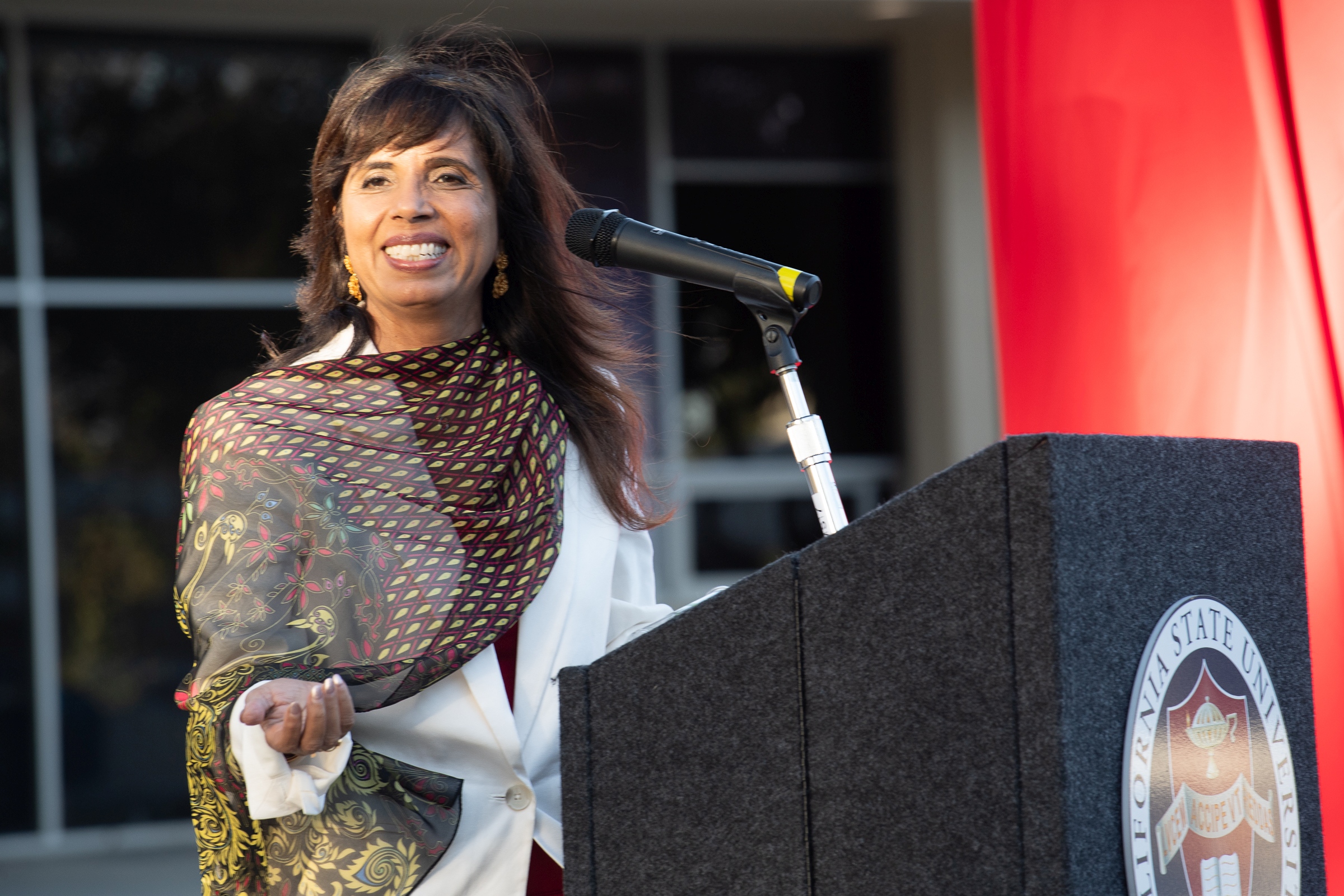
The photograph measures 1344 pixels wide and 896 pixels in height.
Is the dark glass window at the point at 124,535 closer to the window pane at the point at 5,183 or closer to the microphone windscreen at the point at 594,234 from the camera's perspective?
the window pane at the point at 5,183

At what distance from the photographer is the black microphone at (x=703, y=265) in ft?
4.17

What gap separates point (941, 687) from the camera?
3.10 ft

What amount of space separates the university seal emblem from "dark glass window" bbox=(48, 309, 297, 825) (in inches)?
218

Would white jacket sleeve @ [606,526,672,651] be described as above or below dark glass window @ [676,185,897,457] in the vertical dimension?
below

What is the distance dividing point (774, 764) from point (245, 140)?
5789 millimetres

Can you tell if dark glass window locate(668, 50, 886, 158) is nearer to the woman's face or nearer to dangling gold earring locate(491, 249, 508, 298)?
dangling gold earring locate(491, 249, 508, 298)

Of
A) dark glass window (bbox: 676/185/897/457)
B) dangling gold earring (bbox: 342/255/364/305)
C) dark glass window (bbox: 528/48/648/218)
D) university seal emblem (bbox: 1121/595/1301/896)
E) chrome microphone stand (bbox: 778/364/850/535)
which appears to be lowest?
university seal emblem (bbox: 1121/595/1301/896)

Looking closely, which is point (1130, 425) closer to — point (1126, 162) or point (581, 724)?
point (1126, 162)

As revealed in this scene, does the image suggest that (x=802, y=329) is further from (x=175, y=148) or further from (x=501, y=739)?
(x=501, y=739)

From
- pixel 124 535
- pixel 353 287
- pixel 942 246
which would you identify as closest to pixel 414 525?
pixel 353 287

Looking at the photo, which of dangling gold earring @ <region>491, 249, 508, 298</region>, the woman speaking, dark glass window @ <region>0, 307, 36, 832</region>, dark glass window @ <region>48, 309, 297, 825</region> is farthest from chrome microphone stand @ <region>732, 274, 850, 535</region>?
dark glass window @ <region>0, 307, 36, 832</region>

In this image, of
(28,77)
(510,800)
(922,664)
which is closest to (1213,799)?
(922,664)

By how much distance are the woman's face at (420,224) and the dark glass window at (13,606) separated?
15.5ft

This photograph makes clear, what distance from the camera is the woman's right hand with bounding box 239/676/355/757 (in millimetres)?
1213
